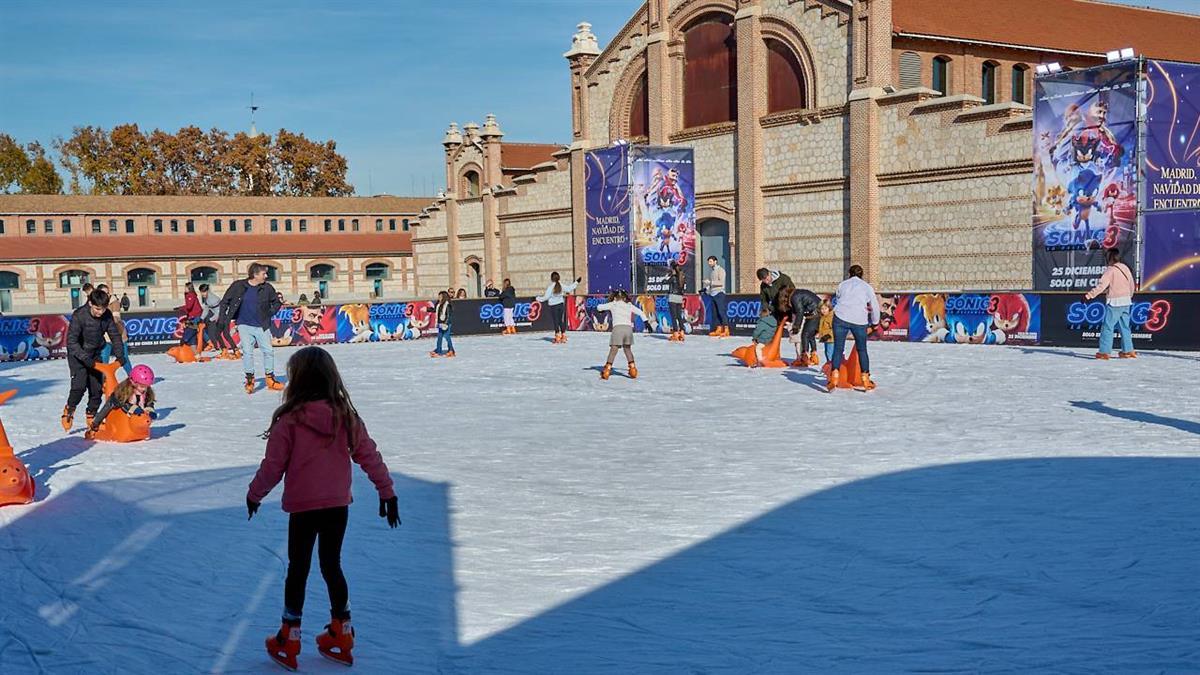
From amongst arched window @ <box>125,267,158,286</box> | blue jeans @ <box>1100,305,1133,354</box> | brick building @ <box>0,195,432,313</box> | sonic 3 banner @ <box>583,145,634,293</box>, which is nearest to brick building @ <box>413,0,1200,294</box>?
sonic 3 banner @ <box>583,145,634,293</box>

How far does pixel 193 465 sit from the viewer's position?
392 inches

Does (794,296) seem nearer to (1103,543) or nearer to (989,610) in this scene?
(1103,543)

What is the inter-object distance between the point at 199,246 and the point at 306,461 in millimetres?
59272

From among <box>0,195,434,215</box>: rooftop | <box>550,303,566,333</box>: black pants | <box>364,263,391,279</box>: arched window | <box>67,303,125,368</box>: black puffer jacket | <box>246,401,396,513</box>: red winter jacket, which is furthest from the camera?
<box>364,263,391,279</box>: arched window

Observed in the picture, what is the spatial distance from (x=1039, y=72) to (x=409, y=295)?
1787 inches

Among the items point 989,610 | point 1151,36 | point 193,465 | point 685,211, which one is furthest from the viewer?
point 1151,36

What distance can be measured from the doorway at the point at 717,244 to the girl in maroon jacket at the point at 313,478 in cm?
2837

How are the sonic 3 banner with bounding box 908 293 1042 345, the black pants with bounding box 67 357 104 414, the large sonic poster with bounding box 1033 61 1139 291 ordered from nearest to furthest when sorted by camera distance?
the black pants with bounding box 67 357 104 414 < the sonic 3 banner with bounding box 908 293 1042 345 < the large sonic poster with bounding box 1033 61 1139 291

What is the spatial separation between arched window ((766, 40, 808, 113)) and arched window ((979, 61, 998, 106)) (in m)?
6.03

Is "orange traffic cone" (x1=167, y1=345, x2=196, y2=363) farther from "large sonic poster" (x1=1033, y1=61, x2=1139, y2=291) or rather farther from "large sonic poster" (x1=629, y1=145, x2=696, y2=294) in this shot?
"large sonic poster" (x1=1033, y1=61, x2=1139, y2=291)

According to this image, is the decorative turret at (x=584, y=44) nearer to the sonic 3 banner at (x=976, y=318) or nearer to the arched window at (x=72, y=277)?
the sonic 3 banner at (x=976, y=318)

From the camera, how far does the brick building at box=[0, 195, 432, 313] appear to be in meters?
56.2

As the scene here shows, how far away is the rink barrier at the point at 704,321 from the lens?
19328 millimetres

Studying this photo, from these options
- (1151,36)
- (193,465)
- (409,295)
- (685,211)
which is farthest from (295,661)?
(409,295)
